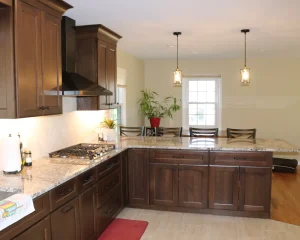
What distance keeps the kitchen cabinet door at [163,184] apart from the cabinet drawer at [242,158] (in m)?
0.52

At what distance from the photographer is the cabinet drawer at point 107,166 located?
3.13 m

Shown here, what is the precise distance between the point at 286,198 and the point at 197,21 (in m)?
2.93

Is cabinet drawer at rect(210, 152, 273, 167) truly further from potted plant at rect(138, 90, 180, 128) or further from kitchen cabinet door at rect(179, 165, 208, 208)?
potted plant at rect(138, 90, 180, 128)

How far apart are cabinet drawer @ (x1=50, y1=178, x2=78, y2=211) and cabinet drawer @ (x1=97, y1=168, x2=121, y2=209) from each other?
0.53 metres

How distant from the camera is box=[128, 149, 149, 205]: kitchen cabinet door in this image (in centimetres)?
389

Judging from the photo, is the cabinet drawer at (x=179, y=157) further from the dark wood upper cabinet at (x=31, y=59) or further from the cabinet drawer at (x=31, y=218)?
the cabinet drawer at (x=31, y=218)

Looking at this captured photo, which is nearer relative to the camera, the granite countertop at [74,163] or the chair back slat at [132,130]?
the granite countertop at [74,163]

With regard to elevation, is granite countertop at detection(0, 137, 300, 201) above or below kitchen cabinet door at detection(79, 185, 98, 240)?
above

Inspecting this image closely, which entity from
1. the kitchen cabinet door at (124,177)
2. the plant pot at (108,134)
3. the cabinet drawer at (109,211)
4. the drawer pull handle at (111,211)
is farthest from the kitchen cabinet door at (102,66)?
the drawer pull handle at (111,211)

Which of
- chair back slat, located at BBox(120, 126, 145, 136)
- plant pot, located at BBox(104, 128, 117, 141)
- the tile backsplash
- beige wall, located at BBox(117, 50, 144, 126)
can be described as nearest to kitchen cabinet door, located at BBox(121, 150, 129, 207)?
plant pot, located at BBox(104, 128, 117, 141)

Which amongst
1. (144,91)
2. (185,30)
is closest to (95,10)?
(185,30)

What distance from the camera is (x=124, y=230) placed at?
339cm

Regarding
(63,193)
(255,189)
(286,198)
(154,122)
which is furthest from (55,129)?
(286,198)

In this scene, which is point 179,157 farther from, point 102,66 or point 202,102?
point 202,102
